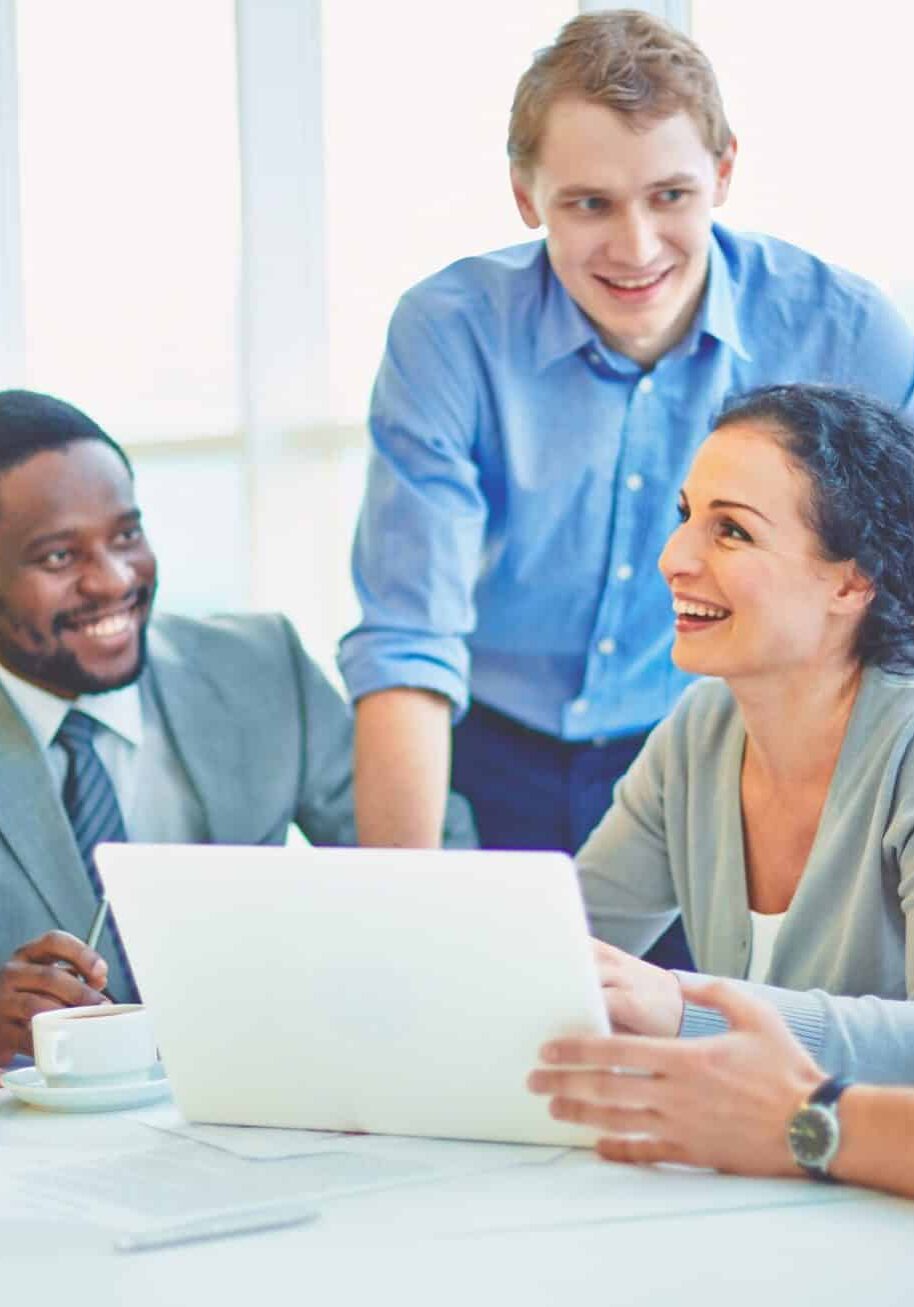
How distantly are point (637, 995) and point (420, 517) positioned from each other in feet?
3.37

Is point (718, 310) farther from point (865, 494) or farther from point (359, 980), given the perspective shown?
point (359, 980)

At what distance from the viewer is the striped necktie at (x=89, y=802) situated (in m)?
2.40

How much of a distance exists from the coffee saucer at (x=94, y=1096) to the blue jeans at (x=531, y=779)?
1.01 metres

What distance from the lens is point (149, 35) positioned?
Answer: 13.4 feet

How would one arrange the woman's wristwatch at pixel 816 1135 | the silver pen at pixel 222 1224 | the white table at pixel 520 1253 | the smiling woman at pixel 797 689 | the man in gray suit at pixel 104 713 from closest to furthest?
the white table at pixel 520 1253, the silver pen at pixel 222 1224, the woman's wristwatch at pixel 816 1135, the smiling woman at pixel 797 689, the man in gray suit at pixel 104 713

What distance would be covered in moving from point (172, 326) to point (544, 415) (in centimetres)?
175

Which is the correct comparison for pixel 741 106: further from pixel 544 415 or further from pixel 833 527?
pixel 833 527

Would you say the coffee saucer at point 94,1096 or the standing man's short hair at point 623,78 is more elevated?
the standing man's short hair at point 623,78

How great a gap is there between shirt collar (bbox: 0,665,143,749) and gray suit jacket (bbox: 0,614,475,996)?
0.03 metres

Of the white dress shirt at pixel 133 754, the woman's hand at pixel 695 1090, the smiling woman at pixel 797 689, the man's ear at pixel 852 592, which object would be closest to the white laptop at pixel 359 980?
the woman's hand at pixel 695 1090

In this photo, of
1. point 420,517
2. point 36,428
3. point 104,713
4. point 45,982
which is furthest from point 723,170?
point 45,982

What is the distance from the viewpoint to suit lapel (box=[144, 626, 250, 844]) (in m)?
2.55

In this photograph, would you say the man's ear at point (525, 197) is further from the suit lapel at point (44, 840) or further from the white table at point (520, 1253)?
the white table at point (520, 1253)

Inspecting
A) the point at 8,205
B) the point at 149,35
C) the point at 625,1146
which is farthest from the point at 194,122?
the point at 625,1146
